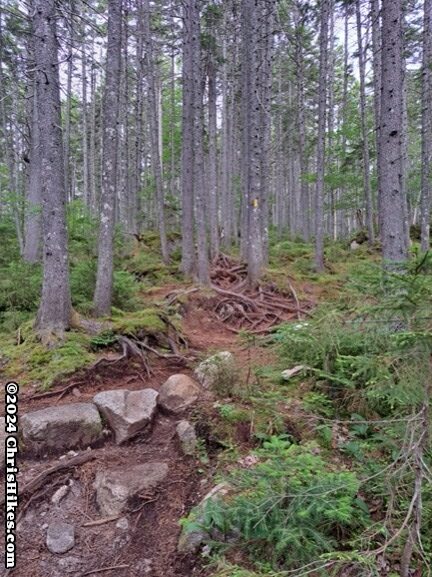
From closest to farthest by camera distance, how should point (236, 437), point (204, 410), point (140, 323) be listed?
point (236, 437) < point (204, 410) < point (140, 323)

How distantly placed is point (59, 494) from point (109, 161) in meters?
5.27

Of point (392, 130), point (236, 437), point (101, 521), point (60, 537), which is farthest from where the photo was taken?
point (392, 130)

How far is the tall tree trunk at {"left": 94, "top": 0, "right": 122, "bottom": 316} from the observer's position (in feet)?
22.8

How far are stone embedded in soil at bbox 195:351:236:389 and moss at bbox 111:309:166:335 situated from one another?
4.28 feet

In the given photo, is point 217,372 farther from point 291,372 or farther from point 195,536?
point 195,536

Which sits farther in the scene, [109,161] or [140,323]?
[109,161]

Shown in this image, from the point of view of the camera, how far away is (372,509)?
2943mm

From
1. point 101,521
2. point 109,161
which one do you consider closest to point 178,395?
point 101,521

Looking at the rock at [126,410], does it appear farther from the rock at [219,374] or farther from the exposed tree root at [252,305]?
the exposed tree root at [252,305]

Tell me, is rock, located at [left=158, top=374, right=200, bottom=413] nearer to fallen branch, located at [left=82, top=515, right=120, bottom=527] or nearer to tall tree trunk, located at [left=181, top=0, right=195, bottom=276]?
fallen branch, located at [left=82, top=515, right=120, bottom=527]

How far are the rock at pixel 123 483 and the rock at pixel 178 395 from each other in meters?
0.82

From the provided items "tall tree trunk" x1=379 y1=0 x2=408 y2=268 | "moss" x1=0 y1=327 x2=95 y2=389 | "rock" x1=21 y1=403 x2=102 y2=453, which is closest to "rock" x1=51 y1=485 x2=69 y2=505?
"rock" x1=21 y1=403 x2=102 y2=453

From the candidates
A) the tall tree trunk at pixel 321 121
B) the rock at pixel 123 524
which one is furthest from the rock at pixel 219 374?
the tall tree trunk at pixel 321 121

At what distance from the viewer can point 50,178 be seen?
590 cm
